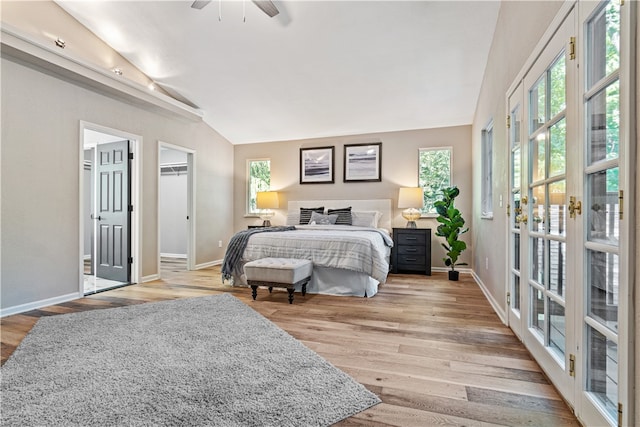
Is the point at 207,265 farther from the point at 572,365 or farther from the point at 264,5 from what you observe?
the point at 572,365

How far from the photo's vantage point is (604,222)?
1314 millimetres

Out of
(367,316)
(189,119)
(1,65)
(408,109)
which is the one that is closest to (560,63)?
(367,316)

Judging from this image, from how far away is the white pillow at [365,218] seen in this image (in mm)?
5362

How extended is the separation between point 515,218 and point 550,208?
725 millimetres

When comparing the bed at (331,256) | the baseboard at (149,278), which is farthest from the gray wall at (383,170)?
the baseboard at (149,278)

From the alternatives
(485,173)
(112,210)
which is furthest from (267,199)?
(485,173)

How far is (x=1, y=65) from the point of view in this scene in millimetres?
3061

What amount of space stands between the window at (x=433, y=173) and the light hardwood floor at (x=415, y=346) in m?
1.75

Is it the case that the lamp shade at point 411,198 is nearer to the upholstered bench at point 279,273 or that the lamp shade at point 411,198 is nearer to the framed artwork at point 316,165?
the framed artwork at point 316,165

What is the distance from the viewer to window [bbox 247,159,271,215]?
666 cm

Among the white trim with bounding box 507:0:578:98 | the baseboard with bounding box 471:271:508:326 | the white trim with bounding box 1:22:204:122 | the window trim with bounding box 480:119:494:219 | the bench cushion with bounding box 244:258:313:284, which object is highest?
the white trim with bounding box 1:22:204:122

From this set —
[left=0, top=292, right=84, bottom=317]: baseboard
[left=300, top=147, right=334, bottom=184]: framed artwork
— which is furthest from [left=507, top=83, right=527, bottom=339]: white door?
[left=0, top=292, right=84, bottom=317]: baseboard

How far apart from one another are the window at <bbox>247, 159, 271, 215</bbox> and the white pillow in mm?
2117

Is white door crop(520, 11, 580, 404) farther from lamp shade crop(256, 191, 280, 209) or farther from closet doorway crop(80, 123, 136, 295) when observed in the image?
closet doorway crop(80, 123, 136, 295)
